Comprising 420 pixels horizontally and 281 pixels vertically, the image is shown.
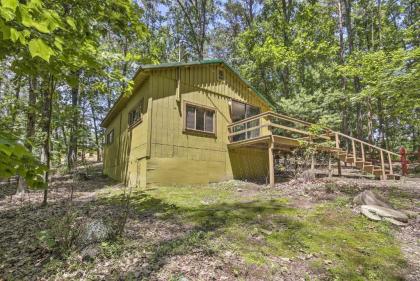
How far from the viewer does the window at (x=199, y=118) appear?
11602 millimetres

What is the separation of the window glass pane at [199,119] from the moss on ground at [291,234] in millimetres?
4820

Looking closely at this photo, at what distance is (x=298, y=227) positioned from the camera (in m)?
5.50

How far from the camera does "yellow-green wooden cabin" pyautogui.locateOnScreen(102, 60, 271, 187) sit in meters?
10.5

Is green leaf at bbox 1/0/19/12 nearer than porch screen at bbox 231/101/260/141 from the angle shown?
Yes

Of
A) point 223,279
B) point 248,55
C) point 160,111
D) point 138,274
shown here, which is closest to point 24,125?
point 160,111

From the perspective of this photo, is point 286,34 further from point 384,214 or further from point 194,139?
point 384,214

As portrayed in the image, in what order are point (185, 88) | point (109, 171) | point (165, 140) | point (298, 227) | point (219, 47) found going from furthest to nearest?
1. point (219, 47)
2. point (109, 171)
3. point (185, 88)
4. point (165, 140)
5. point (298, 227)

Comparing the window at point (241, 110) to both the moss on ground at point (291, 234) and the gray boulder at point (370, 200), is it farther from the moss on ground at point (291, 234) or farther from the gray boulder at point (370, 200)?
the gray boulder at point (370, 200)

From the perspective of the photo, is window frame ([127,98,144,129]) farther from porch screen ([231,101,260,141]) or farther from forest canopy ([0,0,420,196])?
porch screen ([231,101,260,141])

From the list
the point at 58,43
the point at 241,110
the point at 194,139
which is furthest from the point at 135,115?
the point at 58,43

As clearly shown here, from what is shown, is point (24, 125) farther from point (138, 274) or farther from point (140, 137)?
point (138, 274)

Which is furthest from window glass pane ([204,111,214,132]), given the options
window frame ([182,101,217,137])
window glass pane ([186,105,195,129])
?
window glass pane ([186,105,195,129])

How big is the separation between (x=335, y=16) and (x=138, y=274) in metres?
28.2

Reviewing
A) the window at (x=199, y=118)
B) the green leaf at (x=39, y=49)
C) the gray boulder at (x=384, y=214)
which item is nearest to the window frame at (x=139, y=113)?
the window at (x=199, y=118)
